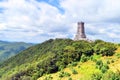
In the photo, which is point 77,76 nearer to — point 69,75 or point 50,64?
point 69,75

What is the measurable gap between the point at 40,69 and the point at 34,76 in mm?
5011

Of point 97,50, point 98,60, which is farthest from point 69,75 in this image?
point 97,50

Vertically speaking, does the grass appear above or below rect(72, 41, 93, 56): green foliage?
below

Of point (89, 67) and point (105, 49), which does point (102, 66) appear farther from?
point (105, 49)

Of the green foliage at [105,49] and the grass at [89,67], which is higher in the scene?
the green foliage at [105,49]

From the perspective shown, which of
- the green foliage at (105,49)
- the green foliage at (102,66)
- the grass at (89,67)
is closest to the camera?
the green foliage at (102,66)

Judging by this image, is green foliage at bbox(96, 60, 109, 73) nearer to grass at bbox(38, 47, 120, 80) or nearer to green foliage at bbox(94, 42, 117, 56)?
grass at bbox(38, 47, 120, 80)

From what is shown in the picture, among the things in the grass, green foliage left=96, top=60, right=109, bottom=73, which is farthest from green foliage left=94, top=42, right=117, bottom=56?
green foliage left=96, top=60, right=109, bottom=73

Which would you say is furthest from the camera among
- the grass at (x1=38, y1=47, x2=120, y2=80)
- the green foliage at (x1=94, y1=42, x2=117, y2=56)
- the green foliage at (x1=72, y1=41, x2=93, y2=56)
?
the green foliage at (x1=72, y1=41, x2=93, y2=56)

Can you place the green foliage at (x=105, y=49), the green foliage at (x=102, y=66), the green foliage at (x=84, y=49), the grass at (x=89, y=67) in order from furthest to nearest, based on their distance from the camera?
the green foliage at (x=84, y=49)
the green foliage at (x=105, y=49)
the grass at (x=89, y=67)
the green foliage at (x=102, y=66)

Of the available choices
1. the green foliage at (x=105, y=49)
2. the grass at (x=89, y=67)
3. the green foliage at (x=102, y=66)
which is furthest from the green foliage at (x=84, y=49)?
the green foliage at (x=102, y=66)

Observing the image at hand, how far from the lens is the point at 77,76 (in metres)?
88.1

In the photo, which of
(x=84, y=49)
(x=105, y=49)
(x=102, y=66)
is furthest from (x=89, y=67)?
(x=84, y=49)

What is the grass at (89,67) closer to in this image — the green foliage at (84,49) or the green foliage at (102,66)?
the green foliage at (102,66)
